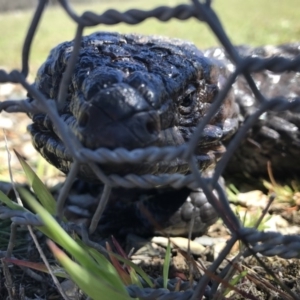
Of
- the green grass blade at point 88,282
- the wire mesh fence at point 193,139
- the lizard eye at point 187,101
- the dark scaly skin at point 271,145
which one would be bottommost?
the dark scaly skin at point 271,145

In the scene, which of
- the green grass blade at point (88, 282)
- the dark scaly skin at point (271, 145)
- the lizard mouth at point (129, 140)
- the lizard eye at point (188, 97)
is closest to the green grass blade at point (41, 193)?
the lizard mouth at point (129, 140)

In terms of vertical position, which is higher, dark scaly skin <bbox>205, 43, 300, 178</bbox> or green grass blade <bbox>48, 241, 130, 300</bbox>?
green grass blade <bbox>48, 241, 130, 300</bbox>

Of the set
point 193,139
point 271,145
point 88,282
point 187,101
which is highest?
point 193,139

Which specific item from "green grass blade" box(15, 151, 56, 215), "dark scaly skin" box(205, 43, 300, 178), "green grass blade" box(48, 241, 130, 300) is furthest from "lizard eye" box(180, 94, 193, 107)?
"dark scaly skin" box(205, 43, 300, 178)

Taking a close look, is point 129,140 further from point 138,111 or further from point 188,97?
point 188,97

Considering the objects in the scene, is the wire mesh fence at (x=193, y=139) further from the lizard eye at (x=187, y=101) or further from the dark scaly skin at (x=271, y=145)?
the dark scaly skin at (x=271, y=145)

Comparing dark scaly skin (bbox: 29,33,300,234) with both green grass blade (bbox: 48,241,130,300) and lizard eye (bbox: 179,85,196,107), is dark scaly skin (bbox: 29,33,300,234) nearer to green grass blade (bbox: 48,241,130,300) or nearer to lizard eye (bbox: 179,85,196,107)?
lizard eye (bbox: 179,85,196,107)

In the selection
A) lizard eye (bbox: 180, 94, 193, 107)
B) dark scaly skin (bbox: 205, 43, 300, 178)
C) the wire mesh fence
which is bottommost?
dark scaly skin (bbox: 205, 43, 300, 178)

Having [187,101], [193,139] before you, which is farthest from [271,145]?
[193,139]

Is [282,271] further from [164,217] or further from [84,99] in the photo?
[84,99]
